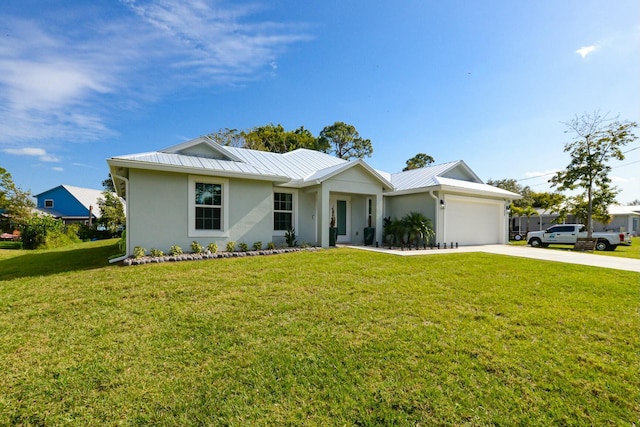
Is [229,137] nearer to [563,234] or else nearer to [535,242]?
[535,242]

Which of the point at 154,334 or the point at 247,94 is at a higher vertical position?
the point at 247,94

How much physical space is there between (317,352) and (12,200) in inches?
1157

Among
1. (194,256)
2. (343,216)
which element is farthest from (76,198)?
(343,216)

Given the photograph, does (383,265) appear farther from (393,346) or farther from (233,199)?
(233,199)

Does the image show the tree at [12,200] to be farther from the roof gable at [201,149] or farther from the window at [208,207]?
the window at [208,207]

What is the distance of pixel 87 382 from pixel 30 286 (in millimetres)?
5096

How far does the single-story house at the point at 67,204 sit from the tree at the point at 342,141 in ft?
86.6

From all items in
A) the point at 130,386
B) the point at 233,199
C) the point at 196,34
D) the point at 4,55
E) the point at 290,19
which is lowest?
the point at 130,386

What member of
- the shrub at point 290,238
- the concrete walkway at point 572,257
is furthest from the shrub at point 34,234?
the concrete walkway at point 572,257

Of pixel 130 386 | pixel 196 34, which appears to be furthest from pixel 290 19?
pixel 130 386

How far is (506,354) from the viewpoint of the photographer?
3.61 metres

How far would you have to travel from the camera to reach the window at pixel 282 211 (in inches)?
486

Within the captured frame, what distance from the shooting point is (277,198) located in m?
12.4

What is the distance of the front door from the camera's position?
14.1m
